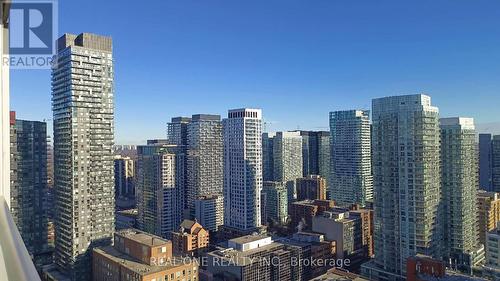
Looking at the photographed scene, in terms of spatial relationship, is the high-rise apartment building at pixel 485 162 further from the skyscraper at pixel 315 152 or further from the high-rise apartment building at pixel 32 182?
the high-rise apartment building at pixel 32 182

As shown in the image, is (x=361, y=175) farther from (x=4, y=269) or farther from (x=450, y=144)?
(x=4, y=269)

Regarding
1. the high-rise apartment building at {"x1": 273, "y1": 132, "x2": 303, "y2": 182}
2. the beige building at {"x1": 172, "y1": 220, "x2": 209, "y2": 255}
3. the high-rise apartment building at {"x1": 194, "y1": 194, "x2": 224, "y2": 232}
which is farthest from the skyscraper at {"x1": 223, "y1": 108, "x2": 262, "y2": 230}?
the high-rise apartment building at {"x1": 273, "y1": 132, "x2": 303, "y2": 182}

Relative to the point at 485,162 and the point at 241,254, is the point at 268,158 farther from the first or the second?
the point at 241,254

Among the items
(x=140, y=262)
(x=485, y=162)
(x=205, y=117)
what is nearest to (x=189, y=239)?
(x=140, y=262)

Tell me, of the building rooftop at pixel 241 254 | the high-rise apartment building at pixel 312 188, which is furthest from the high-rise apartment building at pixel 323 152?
the building rooftop at pixel 241 254

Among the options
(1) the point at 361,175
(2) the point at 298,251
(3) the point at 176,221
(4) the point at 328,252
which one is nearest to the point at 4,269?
(2) the point at 298,251

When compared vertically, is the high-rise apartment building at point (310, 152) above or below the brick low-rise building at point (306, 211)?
above
